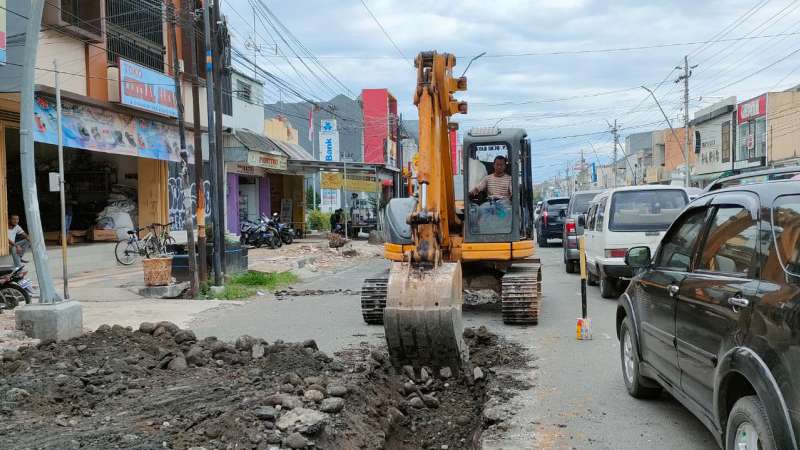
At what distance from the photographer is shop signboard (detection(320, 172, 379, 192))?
28328 mm

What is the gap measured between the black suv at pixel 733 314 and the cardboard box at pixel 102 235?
65.0ft

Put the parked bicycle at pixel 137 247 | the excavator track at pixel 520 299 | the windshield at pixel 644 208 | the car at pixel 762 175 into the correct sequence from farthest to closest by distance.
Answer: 1. the parked bicycle at pixel 137 247
2. the windshield at pixel 644 208
3. the excavator track at pixel 520 299
4. the car at pixel 762 175

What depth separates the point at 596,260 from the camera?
13086 mm

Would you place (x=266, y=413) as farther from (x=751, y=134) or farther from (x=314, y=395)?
(x=751, y=134)

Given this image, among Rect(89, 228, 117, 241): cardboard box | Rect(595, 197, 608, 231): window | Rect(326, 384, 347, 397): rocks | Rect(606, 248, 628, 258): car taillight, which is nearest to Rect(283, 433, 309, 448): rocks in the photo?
Rect(326, 384, 347, 397): rocks

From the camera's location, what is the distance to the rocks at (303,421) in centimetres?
460

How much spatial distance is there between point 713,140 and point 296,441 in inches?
1869

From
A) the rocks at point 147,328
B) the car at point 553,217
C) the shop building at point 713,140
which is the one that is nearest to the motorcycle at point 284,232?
the car at point 553,217

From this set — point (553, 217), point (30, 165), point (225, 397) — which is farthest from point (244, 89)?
point (225, 397)

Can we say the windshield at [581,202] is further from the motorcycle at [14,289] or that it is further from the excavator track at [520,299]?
the motorcycle at [14,289]

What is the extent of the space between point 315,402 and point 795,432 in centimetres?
325

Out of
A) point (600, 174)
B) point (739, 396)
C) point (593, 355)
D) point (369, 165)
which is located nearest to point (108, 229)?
point (369, 165)

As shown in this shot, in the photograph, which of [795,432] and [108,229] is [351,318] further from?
[108,229]

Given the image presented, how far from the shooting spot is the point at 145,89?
19.7m
